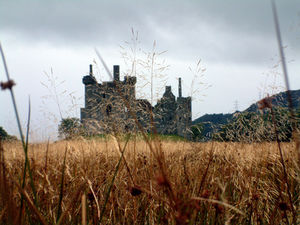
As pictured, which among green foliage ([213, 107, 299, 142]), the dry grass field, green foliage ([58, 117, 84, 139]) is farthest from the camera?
green foliage ([58, 117, 84, 139])

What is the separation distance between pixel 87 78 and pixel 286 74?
19.4 m

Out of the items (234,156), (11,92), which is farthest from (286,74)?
(234,156)

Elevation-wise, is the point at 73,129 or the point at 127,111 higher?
the point at 127,111

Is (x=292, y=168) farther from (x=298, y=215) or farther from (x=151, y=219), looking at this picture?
(x=151, y=219)

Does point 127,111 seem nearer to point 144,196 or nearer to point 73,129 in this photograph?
point 144,196

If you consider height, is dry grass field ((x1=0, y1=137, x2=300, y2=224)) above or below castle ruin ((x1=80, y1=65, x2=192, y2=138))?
below

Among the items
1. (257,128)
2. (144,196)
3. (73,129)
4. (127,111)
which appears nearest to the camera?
(144,196)

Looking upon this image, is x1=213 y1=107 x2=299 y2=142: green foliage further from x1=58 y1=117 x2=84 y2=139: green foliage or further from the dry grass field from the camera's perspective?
x1=58 y1=117 x2=84 y2=139: green foliage

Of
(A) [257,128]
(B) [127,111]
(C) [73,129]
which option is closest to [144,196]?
(B) [127,111]

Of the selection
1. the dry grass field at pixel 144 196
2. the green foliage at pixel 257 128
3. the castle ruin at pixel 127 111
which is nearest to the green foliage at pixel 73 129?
the castle ruin at pixel 127 111

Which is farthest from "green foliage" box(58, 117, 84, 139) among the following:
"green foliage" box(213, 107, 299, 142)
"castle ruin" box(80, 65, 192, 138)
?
"green foliage" box(213, 107, 299, 142)

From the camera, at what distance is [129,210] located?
1.81m

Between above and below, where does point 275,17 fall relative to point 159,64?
below

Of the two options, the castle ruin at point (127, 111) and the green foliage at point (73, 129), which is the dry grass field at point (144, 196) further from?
the green foliage at point (73, 129)
